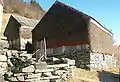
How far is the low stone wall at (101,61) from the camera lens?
21.2 metres

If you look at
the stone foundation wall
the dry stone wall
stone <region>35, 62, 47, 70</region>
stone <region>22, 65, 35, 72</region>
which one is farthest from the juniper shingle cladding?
stone <region>22, 65, 35, 72</region>

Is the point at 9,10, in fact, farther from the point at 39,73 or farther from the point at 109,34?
the point at 39,73

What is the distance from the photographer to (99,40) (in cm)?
2298

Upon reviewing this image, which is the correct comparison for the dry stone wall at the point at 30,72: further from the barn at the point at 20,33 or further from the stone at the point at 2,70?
the barn at the point at 20,33

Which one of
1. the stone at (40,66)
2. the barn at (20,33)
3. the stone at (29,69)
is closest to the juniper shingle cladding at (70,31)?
the barn at (20,33)

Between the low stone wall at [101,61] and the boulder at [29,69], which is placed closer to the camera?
the boulder at [29,69]

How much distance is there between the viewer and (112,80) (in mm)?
17172

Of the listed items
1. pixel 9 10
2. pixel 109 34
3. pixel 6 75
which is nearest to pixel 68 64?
pixel 6 75

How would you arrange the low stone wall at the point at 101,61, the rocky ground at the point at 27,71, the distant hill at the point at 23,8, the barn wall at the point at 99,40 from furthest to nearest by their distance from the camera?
1. the distant hill at the point at 23,8
2. the barn wall at the point at 99,40
3. the low stone wall at the point at 101,61
4. the rocky ground at the point at 27,71

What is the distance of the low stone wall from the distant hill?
3959cm

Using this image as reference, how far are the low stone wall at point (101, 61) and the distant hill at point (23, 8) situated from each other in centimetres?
3959

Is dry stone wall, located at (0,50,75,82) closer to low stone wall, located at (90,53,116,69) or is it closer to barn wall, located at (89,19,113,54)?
low stone wall, located at (90,53,116,69)

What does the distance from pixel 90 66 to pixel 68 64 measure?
8.27m

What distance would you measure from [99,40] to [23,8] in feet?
142
